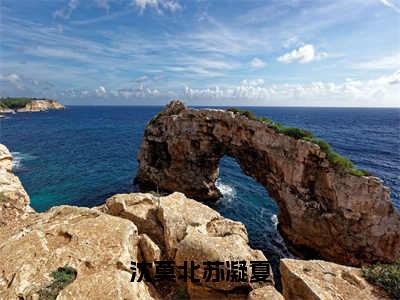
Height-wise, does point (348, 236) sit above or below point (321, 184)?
below

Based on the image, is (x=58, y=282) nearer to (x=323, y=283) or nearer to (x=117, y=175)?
(x=323, y=283)

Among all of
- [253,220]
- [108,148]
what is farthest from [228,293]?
[108,148]

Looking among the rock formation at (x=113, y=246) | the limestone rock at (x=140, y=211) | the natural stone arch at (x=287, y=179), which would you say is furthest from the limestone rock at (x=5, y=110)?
the limestone rock at (x=140, y=211)

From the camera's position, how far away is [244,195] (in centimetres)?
4006

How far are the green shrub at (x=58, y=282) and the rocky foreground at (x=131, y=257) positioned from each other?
4 centimetres

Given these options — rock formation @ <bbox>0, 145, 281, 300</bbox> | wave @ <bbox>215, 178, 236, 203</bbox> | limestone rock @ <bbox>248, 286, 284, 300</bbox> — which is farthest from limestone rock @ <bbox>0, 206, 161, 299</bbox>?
wave @ <bbox>215, 178, 236, 203</bbox>

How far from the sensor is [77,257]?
10586 mm

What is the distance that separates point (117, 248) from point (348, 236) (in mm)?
21987

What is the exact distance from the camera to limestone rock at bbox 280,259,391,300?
32.6ft

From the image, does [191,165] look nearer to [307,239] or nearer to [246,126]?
[246,126]

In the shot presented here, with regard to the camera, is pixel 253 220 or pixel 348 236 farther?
pixel 253 220

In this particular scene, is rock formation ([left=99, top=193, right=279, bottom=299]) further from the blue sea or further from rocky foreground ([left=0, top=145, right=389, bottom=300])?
the blue sea

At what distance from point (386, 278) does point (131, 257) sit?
12.4m

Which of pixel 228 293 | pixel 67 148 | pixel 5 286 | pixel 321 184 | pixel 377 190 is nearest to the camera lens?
pixel 5 286
